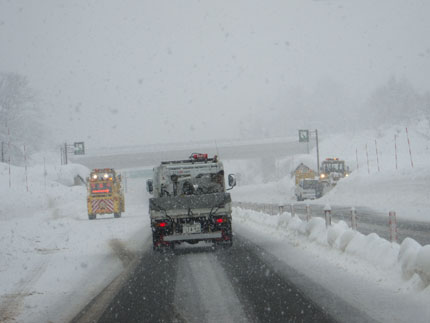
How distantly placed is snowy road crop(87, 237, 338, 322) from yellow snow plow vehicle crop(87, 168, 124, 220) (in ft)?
81.0

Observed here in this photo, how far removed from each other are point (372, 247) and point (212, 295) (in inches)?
145

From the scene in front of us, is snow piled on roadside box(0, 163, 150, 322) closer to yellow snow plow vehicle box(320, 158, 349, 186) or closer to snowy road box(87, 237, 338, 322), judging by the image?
snowy road box(87, 237, 338, 322)

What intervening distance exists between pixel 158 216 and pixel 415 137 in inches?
3949

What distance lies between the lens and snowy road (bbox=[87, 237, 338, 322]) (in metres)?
6.99

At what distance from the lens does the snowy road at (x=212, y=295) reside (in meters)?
6.99

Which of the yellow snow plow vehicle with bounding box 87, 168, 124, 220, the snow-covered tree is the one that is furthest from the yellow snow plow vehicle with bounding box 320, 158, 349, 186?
the snow-covered tree

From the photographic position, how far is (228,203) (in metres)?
14.4

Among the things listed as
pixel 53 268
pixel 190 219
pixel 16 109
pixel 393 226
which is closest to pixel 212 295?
pixel 393 226

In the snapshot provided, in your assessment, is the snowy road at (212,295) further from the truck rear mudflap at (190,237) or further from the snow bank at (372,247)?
the snow bank at (372,247)

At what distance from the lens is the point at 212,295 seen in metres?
8.46

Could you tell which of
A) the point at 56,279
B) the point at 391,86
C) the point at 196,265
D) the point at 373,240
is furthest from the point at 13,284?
the point at 391,86

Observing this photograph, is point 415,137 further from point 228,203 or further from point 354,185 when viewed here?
point 228,203

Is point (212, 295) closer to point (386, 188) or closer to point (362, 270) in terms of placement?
point (362, 270)

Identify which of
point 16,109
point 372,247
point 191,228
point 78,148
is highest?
point 16,109
